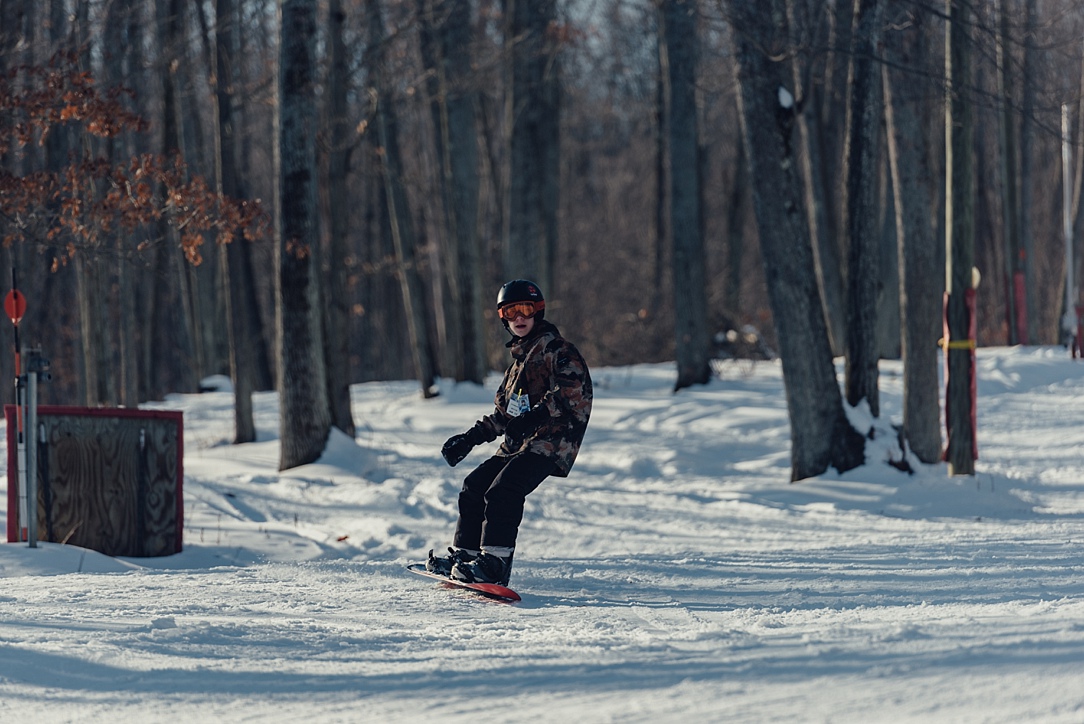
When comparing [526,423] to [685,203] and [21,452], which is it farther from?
[685,203]

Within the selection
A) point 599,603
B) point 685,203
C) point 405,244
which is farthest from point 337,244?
point 599,603

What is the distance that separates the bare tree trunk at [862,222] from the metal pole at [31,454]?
7.71m

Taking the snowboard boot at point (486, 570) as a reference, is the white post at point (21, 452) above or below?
above

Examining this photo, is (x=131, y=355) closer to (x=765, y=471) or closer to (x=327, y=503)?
(x=327, y=503)

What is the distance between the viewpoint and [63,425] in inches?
353

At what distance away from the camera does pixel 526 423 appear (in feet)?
21.9

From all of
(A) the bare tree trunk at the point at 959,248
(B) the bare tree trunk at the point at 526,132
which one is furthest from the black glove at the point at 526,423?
(B) the bare tree trunk at the point at 526,132

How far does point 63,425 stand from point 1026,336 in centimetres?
2373

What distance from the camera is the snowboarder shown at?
672 centimetres

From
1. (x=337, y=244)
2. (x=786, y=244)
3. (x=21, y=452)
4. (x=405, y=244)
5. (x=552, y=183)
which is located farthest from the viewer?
(x=552, y=183)

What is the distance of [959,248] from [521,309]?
6191mm

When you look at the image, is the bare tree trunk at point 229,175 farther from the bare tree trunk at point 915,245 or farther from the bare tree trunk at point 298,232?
the bare tree trunk at point 915,245

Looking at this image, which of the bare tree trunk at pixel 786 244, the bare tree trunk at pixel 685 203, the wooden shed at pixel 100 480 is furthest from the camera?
the bare tree trunk at pixel 685 203

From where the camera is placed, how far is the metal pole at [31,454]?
846 centimetres
